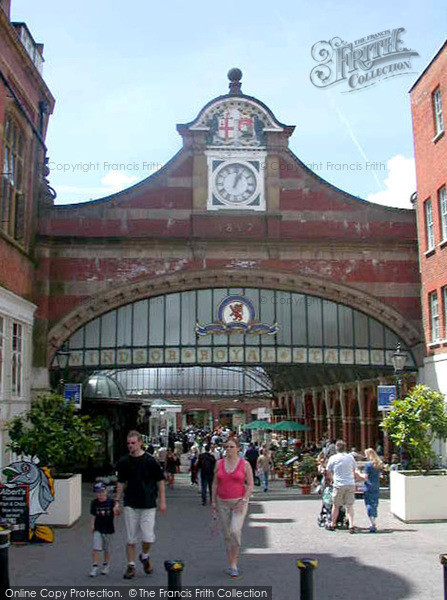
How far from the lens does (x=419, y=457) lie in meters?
16.0

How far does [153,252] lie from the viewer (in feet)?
78.9

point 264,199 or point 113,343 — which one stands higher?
point 264,199

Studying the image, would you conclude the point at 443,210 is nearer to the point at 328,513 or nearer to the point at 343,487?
the point at 343,487

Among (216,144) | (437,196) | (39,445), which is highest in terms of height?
(216,144)

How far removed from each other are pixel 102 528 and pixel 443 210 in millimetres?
15728

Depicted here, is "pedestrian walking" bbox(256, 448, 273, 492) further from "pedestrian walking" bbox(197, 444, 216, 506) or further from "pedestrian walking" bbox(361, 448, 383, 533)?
"pedestrian walking" bbox(361, 448, 383, 533)

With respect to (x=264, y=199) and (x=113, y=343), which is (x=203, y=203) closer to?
(x=264, y=199)

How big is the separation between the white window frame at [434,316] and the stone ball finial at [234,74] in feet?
33.6

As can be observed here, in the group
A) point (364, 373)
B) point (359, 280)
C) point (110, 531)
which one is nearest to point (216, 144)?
point (359, 280)

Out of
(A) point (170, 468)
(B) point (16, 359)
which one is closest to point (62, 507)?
(B) point (16, 359)

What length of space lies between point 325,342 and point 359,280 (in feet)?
7.94

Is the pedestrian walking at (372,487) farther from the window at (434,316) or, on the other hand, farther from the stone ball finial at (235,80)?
the stone ball finial at (235,80)

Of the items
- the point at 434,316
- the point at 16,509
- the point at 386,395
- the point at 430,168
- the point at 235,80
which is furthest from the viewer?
the point at 235,80

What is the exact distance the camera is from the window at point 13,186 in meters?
21.0
